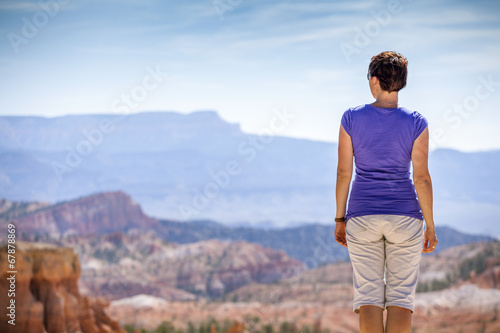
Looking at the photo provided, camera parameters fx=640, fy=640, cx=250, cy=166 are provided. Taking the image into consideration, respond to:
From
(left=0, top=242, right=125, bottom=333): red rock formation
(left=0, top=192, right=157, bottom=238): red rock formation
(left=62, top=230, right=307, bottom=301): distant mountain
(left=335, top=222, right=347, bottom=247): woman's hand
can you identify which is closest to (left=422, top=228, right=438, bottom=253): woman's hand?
(left=335, top=222, right=347, bottom=247): woman's hand

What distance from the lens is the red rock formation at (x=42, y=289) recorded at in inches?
837

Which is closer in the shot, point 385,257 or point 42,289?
point 385,257

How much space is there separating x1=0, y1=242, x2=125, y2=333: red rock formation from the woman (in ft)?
58.9

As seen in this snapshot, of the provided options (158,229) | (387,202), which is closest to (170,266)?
(158,229)

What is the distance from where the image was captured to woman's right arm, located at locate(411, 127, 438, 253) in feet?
12.5

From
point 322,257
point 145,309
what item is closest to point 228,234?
point 322,257

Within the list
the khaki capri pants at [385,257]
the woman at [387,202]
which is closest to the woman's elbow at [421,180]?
A: the woman at [387,202]

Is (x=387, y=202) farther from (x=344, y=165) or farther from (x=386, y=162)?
(x=344, y=165)

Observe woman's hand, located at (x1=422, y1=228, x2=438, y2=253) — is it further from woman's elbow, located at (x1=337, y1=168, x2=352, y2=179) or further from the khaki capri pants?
woman's elbow, located at (x1=337, y1=168, x2=352, y2=179)

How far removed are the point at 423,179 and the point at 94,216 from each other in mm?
113182

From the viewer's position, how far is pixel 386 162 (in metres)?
3.81

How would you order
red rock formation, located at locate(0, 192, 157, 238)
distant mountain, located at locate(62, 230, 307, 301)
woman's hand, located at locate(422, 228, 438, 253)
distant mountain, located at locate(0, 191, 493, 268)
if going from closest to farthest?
1. woman's hand, located at locate(422, 228, 438, 253)
2. distant mountain, located at locate(62, 230, 307, 301)
3. red rock formation, located at locate(0, 192, 157, 238)
4. distant mountain, located at locate(0, 191, 493, 268)

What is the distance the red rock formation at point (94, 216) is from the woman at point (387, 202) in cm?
9790

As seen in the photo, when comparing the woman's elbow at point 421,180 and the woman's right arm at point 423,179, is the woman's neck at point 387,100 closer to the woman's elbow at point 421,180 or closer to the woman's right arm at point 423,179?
the woman's right arm at point 423,179
